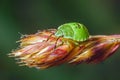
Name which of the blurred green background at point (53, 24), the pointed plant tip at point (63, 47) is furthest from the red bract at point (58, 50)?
the blurred green background at point (53, 24)

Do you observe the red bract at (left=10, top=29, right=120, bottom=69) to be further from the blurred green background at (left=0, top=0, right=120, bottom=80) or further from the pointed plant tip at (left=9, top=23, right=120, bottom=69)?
the blurred green background at (left=0, top=0, right=120, bottom=80)

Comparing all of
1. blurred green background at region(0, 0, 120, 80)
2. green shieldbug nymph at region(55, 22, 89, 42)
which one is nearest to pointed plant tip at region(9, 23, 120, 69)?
green shieldbug nymph at region(55, 22, 89, 42)

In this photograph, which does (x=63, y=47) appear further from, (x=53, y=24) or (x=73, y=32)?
(x=53, y=24)

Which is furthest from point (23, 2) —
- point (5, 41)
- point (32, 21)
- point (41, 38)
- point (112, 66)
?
point (41, 38)

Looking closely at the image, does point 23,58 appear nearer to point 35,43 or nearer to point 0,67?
point 35,43

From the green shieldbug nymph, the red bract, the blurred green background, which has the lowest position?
the red bract

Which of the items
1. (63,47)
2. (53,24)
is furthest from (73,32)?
(53,24)

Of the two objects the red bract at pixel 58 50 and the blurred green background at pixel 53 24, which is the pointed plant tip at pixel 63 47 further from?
the blurred green background at pixel 53 24
